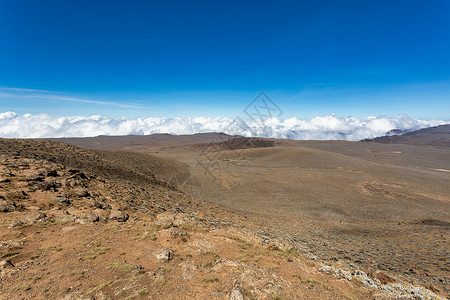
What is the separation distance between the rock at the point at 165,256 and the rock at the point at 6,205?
24.0ft

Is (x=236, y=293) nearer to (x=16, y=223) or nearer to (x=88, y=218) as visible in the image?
(x=88, y=218)

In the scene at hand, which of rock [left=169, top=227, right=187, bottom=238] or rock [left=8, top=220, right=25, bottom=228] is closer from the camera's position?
rock [left=8, top=220, right=25, bottom=228]

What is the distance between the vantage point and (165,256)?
6168mm

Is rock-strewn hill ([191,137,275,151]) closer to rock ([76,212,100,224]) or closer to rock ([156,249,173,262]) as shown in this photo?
rock ([76,212,100,224])

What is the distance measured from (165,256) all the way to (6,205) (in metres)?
7.91

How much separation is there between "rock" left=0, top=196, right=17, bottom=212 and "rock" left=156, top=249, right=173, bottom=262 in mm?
7313

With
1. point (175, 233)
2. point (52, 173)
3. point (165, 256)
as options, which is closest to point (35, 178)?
point (52, 173)

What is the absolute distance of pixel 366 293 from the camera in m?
5.68

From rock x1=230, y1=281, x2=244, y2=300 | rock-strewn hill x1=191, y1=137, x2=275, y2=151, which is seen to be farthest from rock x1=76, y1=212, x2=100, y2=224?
rock-strewn hill x1=191, y1=137, x2=275, y2=151

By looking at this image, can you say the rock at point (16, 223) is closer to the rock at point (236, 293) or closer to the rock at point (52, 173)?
the rock at point (52, 173)

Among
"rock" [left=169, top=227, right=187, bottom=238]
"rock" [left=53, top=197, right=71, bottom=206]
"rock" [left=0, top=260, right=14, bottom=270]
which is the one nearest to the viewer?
"rock" [left=0, top=260, right=14, bottom=270]

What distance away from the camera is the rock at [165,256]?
611 centimetres

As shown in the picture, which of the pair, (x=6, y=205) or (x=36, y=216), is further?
(x=6, y=205)

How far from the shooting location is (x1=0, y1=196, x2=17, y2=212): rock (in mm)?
7662
